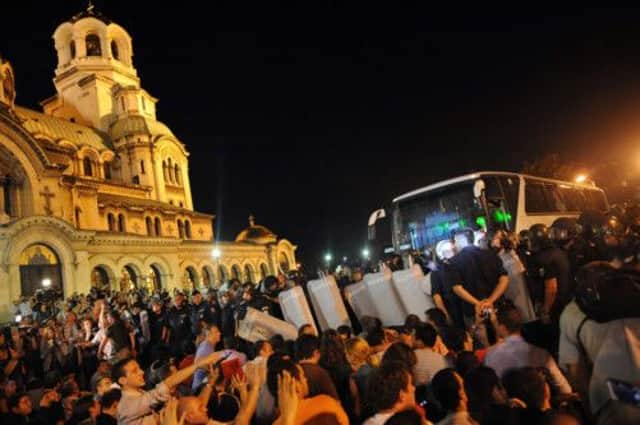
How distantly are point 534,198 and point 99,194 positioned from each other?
32.8 m

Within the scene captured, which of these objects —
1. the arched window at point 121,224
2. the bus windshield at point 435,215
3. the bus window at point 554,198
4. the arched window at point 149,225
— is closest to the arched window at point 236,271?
the arched window at point 149,225

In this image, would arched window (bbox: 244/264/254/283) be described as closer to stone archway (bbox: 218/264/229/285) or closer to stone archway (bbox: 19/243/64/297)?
stone archway (bbox: 218/264/229/285)

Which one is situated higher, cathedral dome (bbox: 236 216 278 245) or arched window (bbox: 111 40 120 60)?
arched window (bbox: 111 40 120 60)

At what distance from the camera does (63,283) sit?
26859mm

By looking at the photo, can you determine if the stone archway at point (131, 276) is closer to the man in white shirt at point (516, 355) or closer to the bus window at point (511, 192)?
the bus window at point (511, 192)

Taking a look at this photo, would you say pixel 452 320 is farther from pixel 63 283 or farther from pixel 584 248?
pixel 63 283

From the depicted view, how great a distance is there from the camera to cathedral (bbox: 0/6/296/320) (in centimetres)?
2648

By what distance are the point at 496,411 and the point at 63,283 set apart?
2868 cm

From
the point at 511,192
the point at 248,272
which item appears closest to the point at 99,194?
the point at 248,272

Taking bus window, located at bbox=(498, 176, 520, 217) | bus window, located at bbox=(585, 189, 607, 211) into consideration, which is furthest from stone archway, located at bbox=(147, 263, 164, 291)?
bus window, located at bbox=(585, 189, 607, 211)

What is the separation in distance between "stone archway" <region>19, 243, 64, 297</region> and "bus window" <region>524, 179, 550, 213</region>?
75.0 ft

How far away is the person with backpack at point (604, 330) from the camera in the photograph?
126 inches

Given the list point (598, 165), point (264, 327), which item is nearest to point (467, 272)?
point (264, 327)

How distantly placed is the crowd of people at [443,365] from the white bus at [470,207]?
4573mm
